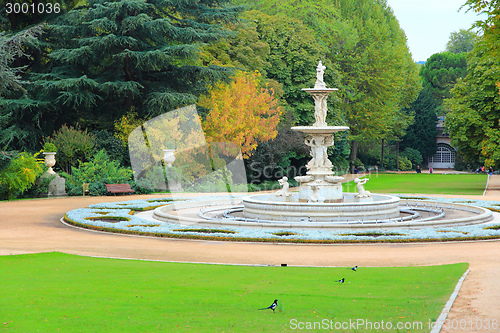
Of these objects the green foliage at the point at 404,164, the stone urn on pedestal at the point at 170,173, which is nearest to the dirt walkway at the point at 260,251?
the stone urn on pedestal at the point at 170,173

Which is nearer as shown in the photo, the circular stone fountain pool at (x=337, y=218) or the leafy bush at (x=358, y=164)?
the circular stone fountain pool at (x=337, y=218)

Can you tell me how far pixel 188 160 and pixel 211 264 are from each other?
25.3m

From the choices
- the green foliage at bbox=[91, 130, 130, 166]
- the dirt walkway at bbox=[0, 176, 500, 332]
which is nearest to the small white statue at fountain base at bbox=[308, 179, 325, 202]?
the dirt walkway at bbox=[0, 176, 500, 332]

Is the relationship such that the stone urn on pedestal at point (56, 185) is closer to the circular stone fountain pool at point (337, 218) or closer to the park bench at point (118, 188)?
the park bench at point (118, 188)

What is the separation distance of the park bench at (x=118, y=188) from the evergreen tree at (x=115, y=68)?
6.25 meters

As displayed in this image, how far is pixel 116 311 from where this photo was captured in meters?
7.69

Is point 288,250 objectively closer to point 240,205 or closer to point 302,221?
point 302,221

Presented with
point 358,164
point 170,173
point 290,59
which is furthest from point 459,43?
point 170,173

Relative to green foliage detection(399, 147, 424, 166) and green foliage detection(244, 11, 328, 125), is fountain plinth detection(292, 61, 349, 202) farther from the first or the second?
green foliage detection(399, 147, 424, 166)

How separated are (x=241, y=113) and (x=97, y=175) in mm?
10259

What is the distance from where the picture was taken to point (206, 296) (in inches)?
342

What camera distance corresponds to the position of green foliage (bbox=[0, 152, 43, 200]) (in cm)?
2827

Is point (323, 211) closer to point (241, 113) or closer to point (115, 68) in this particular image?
point (241, 113)

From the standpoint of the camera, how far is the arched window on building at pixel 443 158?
81438mm
